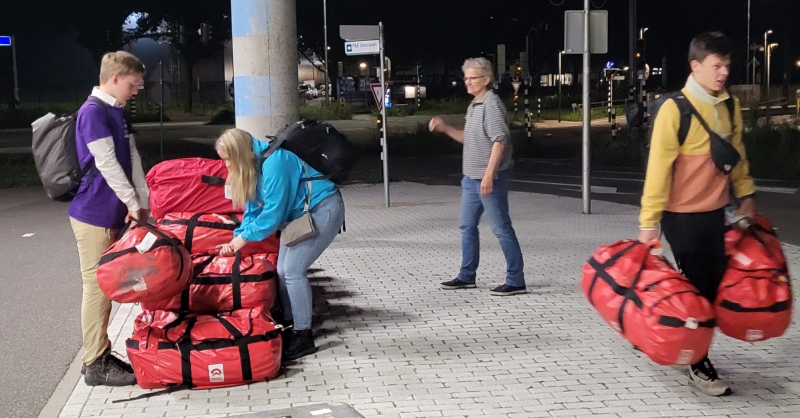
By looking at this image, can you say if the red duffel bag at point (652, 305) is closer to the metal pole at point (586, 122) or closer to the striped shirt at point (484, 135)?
the striped shirt at point (484, 135)

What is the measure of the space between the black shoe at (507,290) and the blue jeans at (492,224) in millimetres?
31

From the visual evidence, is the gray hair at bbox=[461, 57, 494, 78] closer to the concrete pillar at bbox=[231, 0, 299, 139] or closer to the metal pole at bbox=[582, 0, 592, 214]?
the concrete pillar at bbox=[231, 0, 299, 139]

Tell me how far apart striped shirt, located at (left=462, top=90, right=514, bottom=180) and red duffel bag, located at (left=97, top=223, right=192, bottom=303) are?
2821mm

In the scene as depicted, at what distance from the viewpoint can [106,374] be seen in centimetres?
538

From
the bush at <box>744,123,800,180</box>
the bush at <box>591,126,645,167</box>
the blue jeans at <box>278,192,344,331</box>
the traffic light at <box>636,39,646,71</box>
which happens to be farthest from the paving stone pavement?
the traffic light at <box>636,39,646,71</box>

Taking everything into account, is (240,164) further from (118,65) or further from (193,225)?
(118,65)

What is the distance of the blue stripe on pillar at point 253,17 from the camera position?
23.6ft

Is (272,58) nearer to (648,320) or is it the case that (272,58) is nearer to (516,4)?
(648,320)

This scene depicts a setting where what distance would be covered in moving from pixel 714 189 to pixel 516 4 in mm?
66439

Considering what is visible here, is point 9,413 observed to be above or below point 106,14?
below

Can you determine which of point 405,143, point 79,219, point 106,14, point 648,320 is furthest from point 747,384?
point 106,14

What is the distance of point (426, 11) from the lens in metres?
67.7

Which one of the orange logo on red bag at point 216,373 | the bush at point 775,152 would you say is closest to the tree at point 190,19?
the bush at point 775,152

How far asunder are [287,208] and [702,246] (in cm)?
250
